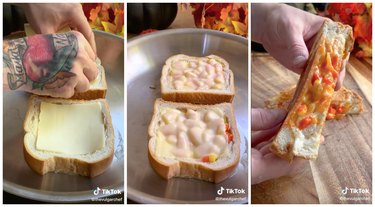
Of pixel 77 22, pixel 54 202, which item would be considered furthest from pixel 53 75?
pixel 54 202

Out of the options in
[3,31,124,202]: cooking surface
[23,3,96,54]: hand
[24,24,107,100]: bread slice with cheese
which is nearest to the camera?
[3,31,124,202]: cooking surface

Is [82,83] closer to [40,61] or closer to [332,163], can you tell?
[40,61]

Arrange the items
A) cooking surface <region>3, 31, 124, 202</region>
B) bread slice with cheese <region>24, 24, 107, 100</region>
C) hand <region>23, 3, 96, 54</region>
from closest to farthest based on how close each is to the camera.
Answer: cooking surface <region>3, 31, 124, 202</region> → hand <region>23, 3, 96, 54</region> → bread slice with cheese <region>24, 24, 107, 100</region>

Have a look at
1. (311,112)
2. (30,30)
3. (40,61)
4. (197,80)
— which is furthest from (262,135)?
(30,30)

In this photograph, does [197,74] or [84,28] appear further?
[197,74]

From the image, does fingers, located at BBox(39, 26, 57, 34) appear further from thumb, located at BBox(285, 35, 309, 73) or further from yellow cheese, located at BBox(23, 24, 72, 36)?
thumb, located at BBox(285, 35, 309, 73)

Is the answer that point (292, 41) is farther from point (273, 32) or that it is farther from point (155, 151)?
point (155, 151)

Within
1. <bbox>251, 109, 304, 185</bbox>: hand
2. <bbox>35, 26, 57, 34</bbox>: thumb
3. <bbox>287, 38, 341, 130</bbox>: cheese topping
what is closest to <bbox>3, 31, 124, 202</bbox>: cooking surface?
<bbox>35, 26, 57, 34</bbox>: thumb
